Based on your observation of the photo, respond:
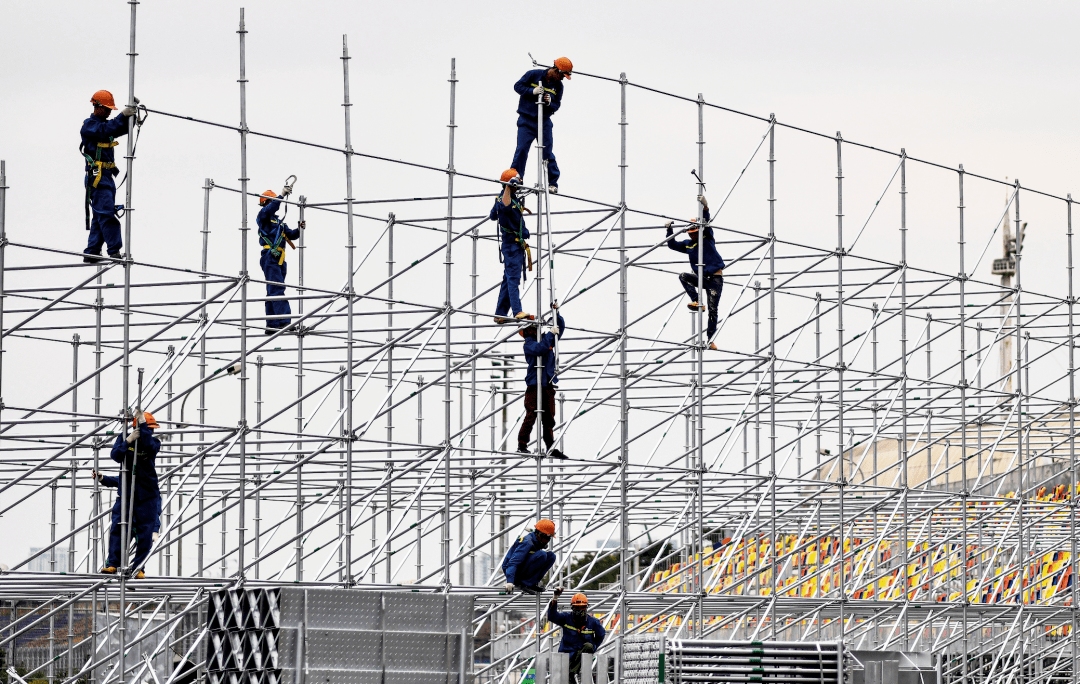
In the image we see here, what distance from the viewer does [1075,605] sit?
33.2 metres

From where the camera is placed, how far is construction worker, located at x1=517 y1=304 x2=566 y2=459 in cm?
2458

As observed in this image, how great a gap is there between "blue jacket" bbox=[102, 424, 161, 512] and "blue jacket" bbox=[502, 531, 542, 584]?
4493 millimetres

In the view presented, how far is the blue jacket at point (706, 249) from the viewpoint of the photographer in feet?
90.7

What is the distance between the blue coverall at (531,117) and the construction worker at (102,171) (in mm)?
5621

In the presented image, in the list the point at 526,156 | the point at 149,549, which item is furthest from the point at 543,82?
the point at 149,549

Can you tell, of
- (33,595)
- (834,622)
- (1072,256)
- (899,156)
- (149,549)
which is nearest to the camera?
(149,549)

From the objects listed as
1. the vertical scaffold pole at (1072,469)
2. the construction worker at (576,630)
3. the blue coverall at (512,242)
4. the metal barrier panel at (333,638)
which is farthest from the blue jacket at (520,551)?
the vertical scaffold pole at (1072,469)

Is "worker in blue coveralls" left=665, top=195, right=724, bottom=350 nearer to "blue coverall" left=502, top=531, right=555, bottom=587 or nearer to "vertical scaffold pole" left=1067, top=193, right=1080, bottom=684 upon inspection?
"blue coverall" left=502, top=531, right=555, bottom=587

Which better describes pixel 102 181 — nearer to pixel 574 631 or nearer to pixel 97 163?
pixel 97 163

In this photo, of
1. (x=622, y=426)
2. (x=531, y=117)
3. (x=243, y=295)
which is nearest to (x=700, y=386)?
(x=622, y=426)

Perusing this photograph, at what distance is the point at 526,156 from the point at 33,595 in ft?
25.5

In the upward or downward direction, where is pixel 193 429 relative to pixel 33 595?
upward

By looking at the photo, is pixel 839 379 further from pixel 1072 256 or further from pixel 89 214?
pixel 89 214

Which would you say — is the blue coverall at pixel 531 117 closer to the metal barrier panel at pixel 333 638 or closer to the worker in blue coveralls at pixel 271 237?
the worker in blue coveralls at pixel 271 237
